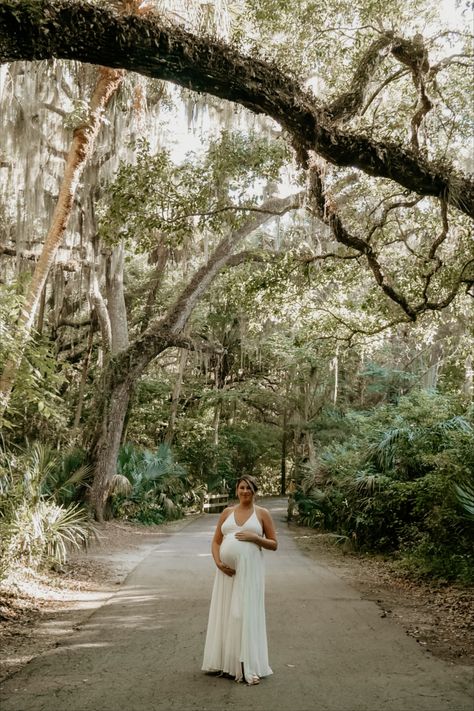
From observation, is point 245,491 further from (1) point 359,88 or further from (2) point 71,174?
(2) point 71,174

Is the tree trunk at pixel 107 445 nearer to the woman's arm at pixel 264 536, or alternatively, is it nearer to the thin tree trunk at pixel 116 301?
the thin tree trunk at pixel 116 301

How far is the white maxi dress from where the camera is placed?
4773mm

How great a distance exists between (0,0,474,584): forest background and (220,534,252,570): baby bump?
3832mm

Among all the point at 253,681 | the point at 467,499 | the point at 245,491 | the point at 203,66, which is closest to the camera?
the point at 253,681

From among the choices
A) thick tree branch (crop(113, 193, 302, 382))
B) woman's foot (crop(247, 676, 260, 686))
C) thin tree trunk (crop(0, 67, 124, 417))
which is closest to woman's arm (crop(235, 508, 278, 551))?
woman's foot (crop(247, 676, 260, 686))

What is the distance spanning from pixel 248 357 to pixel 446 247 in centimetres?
1755

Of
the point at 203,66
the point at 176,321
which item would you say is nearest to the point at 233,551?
the point at 203,66

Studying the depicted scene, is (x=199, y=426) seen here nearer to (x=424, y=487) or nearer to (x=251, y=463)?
(x=251, y=463)

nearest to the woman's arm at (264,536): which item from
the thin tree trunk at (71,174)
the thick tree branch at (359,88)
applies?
the thick tree branch at (359,88)

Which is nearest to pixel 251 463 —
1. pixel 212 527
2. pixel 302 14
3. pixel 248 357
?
pixel 248 357

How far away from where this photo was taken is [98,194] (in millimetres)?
17875

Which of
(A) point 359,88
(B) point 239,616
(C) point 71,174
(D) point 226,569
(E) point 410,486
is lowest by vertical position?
(B) point 239,616

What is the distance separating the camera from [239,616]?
4824mm

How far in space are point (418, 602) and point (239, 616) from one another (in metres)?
4.59
